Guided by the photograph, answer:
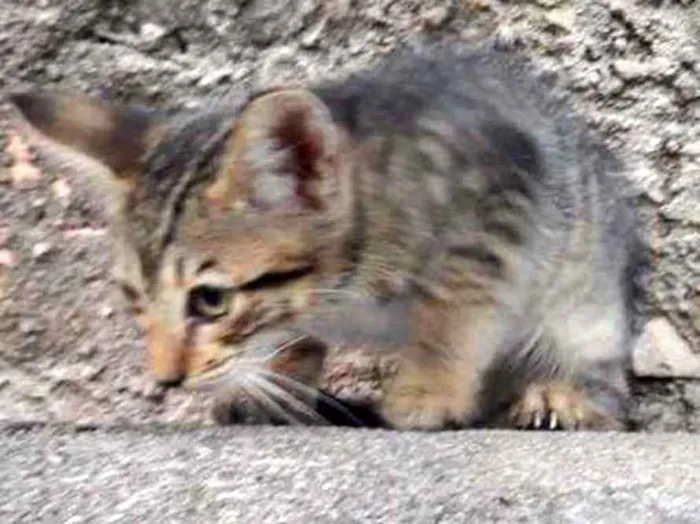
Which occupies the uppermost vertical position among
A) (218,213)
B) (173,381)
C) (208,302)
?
(218,213)

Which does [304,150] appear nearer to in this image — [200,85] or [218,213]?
[218,213]

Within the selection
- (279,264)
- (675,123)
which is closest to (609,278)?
(675,123)

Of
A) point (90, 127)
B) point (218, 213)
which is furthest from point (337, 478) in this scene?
point (90, 127)

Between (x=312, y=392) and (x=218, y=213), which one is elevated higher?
(x=218, y=213)

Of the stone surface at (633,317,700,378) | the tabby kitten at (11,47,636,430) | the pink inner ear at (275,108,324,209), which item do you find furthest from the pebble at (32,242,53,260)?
the stone surface at (633,317,700,378)

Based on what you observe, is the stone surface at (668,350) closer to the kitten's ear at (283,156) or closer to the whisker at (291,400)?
the whisker at (291,400)

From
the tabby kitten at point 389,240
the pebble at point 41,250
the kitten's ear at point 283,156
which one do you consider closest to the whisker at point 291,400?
the tabby kitten at point 389,240
